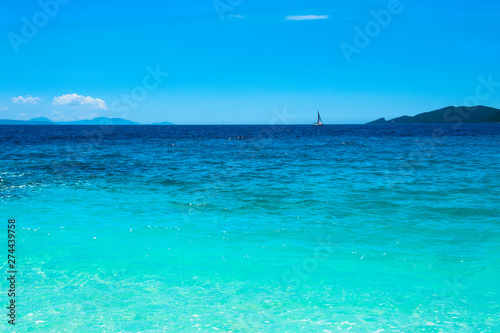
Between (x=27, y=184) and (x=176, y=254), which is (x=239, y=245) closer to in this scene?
(x=176, y=254)

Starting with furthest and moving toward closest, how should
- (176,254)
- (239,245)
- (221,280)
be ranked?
(239,245), (176,254), (221,280)

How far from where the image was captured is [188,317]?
6711mm

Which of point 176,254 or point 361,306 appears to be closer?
point 361,306

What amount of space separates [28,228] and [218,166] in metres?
19.0

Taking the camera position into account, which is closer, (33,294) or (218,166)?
(33,294)

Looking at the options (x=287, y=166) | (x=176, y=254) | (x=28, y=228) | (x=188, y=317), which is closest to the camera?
(x=188, y=317)

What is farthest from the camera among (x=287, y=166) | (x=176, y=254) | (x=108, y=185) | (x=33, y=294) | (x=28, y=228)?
(x=287, y=166)

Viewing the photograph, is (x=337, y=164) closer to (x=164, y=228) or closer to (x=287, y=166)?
(x=287, y=166)

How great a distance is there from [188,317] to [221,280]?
1.70 metres

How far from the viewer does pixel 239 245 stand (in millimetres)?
10664

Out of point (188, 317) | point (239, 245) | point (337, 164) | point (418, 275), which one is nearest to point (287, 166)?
point (337, 164)

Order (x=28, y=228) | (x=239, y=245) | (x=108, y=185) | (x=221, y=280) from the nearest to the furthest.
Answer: (x=221, y=280) < (x=239, y=245) < (x=28, y=228) < (x=108, y=185)

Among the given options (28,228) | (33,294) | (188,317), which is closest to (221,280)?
(188,317)

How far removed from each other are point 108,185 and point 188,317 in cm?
1588
